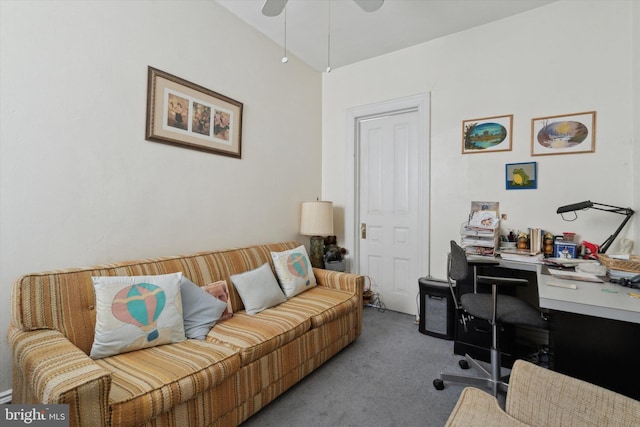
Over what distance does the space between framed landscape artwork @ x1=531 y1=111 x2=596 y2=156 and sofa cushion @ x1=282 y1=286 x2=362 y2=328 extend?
2069 mm

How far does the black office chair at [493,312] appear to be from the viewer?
170 cm

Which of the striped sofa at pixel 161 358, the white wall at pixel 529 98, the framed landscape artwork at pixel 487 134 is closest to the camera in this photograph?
the striped sofa at pixel 161 358

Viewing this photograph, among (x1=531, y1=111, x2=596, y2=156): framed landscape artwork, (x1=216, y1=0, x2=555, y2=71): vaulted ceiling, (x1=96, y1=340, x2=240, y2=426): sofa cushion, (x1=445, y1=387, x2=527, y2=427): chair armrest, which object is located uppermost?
(x1=216, y1=0, x2=555, y2=71): vaulted ceiling

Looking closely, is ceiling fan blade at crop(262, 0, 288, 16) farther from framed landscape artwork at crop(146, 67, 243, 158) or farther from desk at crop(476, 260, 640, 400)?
desk at crop(476, 260, 640, 400)

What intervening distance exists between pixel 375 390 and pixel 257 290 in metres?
1.05

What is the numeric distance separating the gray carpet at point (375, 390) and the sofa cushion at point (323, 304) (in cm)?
37

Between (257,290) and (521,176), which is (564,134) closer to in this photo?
(521,176)

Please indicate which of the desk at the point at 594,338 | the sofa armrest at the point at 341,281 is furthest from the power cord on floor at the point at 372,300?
the desk at the point at 594,338

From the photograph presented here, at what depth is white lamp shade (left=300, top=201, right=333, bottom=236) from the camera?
3.21 m

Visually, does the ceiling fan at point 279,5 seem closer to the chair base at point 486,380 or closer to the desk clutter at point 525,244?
the desk clutter at point 525,244

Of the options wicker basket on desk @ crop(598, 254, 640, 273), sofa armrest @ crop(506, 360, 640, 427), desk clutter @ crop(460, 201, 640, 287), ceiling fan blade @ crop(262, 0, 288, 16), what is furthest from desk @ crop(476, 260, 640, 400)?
ceiling fan blade @ crop(262, 0, 288, 16)

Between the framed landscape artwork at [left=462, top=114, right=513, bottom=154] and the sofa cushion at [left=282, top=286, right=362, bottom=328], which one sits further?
the framed landscape artwork at [left=462, top=114, right=513, bottom=154]

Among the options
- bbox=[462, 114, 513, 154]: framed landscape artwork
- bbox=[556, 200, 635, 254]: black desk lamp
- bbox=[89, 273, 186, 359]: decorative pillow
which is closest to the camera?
bbox=[89, 273, 186, 359]: decorative pillow

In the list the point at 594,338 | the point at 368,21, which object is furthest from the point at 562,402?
the point at 368,21
